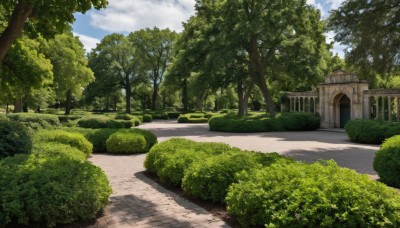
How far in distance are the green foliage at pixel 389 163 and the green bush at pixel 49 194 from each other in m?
5.84

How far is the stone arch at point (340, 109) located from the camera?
26138 mm

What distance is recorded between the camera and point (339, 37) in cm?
1547

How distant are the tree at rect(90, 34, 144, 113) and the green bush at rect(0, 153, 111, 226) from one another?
163 ft

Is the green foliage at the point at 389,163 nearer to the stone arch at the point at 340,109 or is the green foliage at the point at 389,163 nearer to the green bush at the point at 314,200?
the green bush at the point at 314,200

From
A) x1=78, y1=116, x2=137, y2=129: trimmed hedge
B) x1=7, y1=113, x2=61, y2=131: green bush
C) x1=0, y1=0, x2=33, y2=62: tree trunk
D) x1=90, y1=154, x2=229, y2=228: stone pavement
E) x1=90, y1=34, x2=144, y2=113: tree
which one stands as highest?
x1=90, y1=34, x2=144, y2=113: tree

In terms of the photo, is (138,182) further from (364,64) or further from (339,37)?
(364,64)

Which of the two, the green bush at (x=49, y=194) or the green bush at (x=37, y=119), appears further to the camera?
the green bush at (x=37, y=119)

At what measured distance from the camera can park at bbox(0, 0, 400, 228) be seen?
14.0ft

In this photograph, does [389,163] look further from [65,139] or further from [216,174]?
[65,139]

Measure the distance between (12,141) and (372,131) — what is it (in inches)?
629

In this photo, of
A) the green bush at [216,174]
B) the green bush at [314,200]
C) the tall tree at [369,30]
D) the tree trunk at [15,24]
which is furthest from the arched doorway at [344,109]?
the tree trunk at [15,24]

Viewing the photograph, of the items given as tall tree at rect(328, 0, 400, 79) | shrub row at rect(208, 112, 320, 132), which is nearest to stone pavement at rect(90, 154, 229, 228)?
tall tree at rect(328, 0, 400, 79)

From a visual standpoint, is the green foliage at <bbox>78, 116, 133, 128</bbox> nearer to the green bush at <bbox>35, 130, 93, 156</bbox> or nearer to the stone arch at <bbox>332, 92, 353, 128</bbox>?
the green bush at <bbox>35, 130, 93, 156</bbox>

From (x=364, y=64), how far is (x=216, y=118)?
1190 cm
